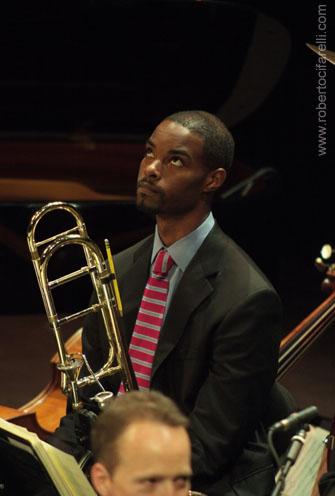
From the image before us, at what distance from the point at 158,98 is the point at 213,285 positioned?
4147mm

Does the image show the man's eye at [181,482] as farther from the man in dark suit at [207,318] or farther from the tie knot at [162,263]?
the tie knot at [162,263]

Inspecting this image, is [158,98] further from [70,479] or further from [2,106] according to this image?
[70,479]

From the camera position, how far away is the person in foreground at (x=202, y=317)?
2486mm

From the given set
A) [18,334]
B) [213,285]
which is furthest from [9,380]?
[213,285]

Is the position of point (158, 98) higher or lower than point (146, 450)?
higher

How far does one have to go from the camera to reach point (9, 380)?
4719mm

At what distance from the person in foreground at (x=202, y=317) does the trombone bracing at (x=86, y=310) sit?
11 cm

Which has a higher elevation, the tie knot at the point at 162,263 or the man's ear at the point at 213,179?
the man's ear at the point at 213,179

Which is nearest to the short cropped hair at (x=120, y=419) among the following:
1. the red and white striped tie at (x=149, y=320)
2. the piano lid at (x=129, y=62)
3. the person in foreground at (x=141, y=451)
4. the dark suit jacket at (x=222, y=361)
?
the person in foreground at (x=141, y=451)

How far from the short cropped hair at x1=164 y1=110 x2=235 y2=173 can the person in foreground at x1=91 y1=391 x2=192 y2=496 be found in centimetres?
102

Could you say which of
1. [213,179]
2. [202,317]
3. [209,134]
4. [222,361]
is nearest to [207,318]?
[202,317]

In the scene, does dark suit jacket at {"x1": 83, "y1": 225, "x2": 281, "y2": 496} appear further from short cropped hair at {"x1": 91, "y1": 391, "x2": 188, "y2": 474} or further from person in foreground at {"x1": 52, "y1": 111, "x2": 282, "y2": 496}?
short cropped hair at {"x1": 91, "y1": 391, "x2": 188, "y2": 474}

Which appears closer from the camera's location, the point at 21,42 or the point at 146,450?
the point at 146,450

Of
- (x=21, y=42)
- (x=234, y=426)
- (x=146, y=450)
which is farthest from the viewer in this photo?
(x=21, y=42)
